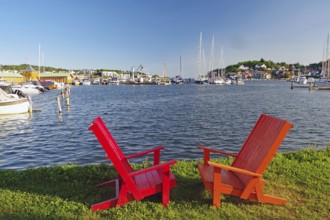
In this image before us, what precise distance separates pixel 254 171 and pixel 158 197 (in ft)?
6.47

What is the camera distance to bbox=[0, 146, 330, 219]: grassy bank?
16.2ft

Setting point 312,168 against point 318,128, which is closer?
point 312,168

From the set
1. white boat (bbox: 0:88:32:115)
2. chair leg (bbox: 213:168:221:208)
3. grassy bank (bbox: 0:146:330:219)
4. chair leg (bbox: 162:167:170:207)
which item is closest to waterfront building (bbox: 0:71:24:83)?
white boat (bbox: 0:88:32:115)

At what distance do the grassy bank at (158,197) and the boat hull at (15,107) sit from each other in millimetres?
21914

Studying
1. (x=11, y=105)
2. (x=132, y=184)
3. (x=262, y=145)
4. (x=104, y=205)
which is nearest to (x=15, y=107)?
(x=11, y=105)

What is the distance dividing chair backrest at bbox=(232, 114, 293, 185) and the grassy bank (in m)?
0.75

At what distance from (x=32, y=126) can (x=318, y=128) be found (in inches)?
883

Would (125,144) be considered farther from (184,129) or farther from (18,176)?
(18,176)

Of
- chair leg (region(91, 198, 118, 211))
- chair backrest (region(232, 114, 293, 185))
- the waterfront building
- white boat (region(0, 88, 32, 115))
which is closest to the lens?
chair backrest (region(232, 114, 293, 185))

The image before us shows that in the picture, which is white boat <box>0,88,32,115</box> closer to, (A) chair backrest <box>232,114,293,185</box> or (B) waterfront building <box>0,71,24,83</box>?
(A) chair backrest <box>232,114,293,185</box>

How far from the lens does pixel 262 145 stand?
541 centimetres

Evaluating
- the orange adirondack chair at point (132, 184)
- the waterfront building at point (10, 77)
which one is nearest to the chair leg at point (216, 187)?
the orange adirondack chair at point (132, 184)

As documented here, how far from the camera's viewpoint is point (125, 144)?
53.0 feet

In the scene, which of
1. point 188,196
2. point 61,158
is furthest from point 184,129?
point 188,196
